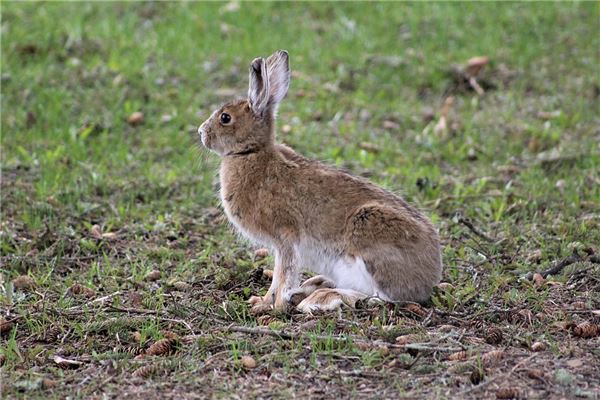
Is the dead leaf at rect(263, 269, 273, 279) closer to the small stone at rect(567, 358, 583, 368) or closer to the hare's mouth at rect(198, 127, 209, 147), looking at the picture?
the hare's mouth at rect(198, 127, 209, 147)

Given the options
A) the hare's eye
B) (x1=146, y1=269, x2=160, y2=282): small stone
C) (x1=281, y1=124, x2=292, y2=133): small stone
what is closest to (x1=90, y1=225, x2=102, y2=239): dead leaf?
(x1=146, y1=269, x2=160, y2=282): small stone

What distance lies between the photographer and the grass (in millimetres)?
5035

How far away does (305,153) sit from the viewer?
930 cm

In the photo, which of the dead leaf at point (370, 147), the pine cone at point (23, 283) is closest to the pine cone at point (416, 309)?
the pine cone at point (23, 283)

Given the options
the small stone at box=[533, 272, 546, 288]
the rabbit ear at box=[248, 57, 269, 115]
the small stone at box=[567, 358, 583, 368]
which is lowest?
the small stone at box=[533, 272, 546, 288]

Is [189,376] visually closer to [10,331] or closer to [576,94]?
[10,331]

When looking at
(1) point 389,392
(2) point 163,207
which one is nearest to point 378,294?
(1) point 389,392

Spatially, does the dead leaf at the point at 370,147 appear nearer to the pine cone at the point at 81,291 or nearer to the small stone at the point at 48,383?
the pine cone at the point at 81,291

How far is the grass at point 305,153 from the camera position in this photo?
5.04 m

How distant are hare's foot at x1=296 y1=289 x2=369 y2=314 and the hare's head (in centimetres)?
112

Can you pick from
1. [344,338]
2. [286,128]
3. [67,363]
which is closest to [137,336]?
[67,363]

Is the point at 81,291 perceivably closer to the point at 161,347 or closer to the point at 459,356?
the point at 161,347

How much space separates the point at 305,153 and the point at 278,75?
292 centimetres

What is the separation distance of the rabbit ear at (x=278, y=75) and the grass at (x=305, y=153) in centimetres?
117
